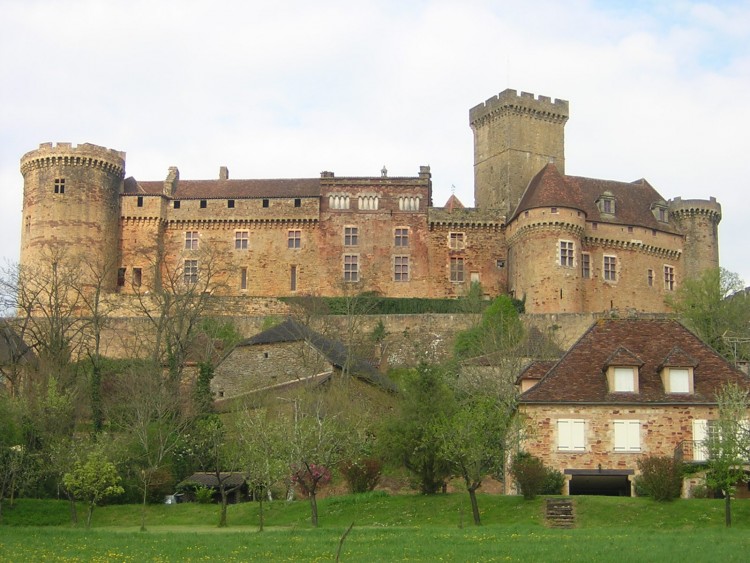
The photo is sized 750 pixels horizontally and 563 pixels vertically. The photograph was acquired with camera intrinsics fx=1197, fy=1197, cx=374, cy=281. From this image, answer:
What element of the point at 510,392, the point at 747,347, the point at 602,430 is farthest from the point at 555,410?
the point at 747,347

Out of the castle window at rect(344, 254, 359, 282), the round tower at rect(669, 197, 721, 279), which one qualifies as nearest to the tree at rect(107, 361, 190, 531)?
the castle window at rect(344, 254, 359, 282)

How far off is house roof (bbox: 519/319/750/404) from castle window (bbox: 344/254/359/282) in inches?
1506

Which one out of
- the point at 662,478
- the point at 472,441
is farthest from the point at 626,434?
the point at 472,441

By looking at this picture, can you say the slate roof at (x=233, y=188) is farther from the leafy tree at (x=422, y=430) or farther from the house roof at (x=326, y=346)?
the leafy tree at (x=422, y=430)

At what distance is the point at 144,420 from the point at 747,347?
31512 mm

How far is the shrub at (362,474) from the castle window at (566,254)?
117 ft

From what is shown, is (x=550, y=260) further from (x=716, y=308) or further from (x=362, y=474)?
(x=362, y=474)

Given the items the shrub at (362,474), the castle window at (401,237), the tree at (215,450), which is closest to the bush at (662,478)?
the shrub at (362,474)

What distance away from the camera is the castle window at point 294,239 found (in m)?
79.2

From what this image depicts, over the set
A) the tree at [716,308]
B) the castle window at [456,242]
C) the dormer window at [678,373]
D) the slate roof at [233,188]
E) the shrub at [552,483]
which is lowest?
the shrub at [552,483]

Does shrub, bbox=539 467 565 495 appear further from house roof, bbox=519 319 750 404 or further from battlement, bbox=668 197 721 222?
battlement, bbox=668 197 721 222

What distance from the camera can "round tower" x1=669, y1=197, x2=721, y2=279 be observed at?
267 feet

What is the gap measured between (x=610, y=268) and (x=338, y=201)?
1837cm

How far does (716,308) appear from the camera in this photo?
67125 mm
